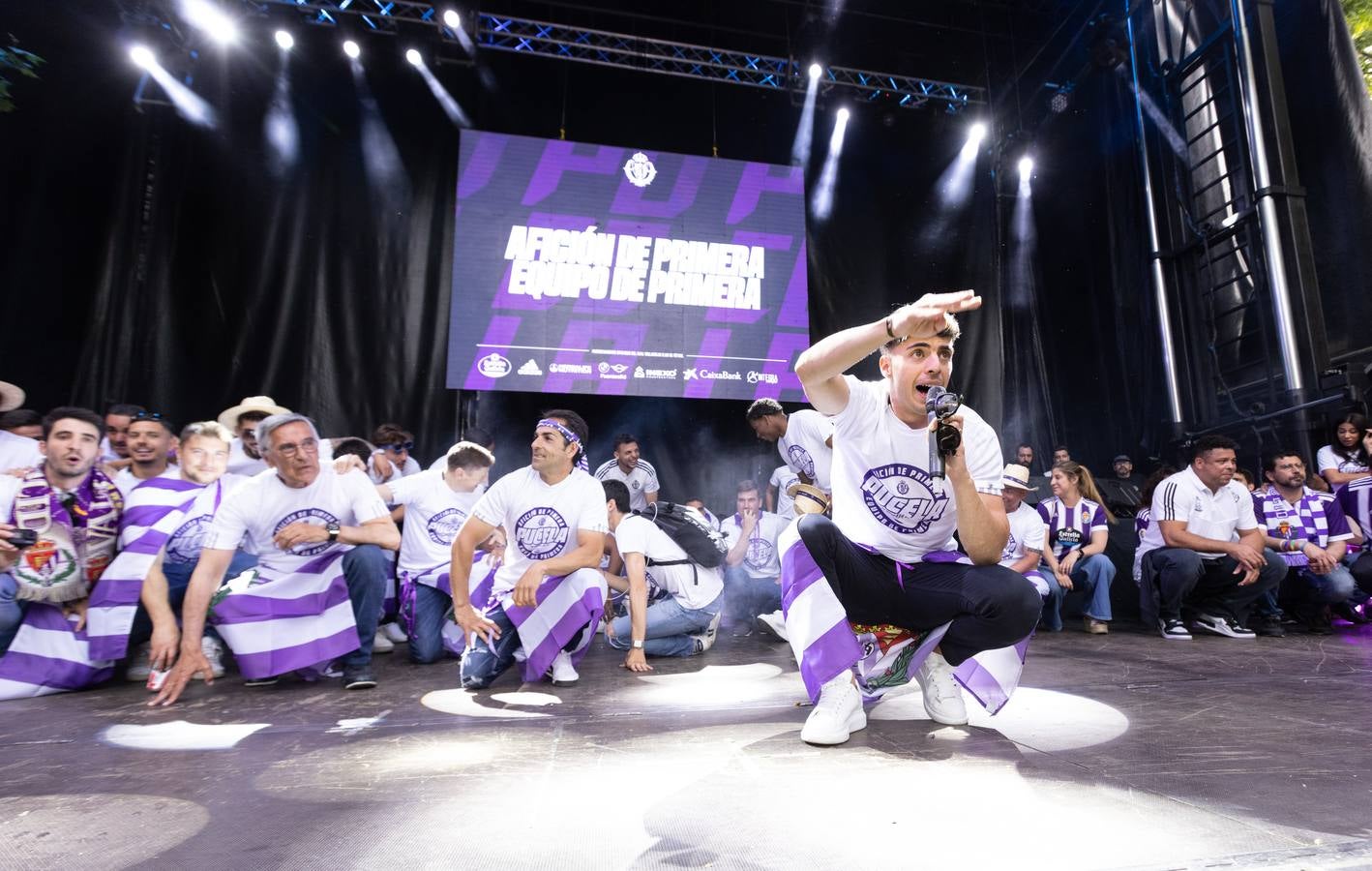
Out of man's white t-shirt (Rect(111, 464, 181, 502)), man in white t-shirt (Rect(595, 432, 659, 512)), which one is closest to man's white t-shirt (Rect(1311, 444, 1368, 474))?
man in white t-shirt (Rect(595, 432, 659, 512))

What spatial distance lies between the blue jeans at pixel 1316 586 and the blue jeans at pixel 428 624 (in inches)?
209

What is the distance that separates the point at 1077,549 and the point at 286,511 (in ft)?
15.7

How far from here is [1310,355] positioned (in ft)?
18.0

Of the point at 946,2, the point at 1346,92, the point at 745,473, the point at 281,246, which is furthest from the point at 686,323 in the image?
the point at 1346,92

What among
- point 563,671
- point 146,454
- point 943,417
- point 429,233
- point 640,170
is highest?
point 640,170

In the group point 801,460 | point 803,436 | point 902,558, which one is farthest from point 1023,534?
point 902,558

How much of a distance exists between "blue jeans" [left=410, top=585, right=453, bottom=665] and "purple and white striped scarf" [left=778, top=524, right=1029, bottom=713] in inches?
89.4

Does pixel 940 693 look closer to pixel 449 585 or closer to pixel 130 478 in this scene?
pixel 449 585

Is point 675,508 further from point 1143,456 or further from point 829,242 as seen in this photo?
point 1143,456

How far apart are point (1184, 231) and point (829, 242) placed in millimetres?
3411

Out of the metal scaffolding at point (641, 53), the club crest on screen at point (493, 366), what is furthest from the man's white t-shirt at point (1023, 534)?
the metal scaffolding at point (641, 53)

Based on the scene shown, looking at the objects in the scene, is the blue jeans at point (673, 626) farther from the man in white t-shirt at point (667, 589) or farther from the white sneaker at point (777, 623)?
the white sneaker at point (777, 623)

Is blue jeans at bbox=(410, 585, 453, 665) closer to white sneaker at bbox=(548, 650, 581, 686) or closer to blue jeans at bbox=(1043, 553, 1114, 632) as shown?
white sneaker at bbox=(548, 650, 581, 686)

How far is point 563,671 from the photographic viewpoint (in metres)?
3.10
